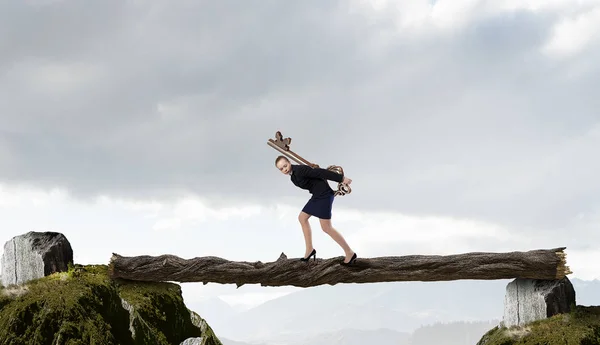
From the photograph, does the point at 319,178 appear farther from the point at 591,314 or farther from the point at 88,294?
the point at 591,314

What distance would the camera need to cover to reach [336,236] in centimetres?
945

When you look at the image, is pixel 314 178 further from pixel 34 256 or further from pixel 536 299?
pixel 34 256

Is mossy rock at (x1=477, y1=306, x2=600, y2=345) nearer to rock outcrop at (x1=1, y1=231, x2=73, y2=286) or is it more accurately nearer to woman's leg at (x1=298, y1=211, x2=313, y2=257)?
woman's leg at (x1=298, y1=211, x2=313, y2=257)

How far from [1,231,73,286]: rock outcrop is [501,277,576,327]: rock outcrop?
7.20 m

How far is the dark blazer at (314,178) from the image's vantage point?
909cm

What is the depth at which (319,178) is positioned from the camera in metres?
9.27

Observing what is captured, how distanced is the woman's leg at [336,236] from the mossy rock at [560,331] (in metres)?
2.73

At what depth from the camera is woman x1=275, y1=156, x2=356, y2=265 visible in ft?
29.9

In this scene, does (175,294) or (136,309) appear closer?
(136,309)

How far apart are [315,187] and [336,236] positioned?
0.83 m

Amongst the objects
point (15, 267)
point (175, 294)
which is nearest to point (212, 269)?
point (175, 294)

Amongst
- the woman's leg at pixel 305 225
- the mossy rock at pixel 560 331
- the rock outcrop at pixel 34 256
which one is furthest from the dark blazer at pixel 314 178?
the rock outcrop at pixel 34 256

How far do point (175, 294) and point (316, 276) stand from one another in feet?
8.99

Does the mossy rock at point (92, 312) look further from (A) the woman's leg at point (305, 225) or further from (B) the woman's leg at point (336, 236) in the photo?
(B) the woman's leg at point (336, 236)
